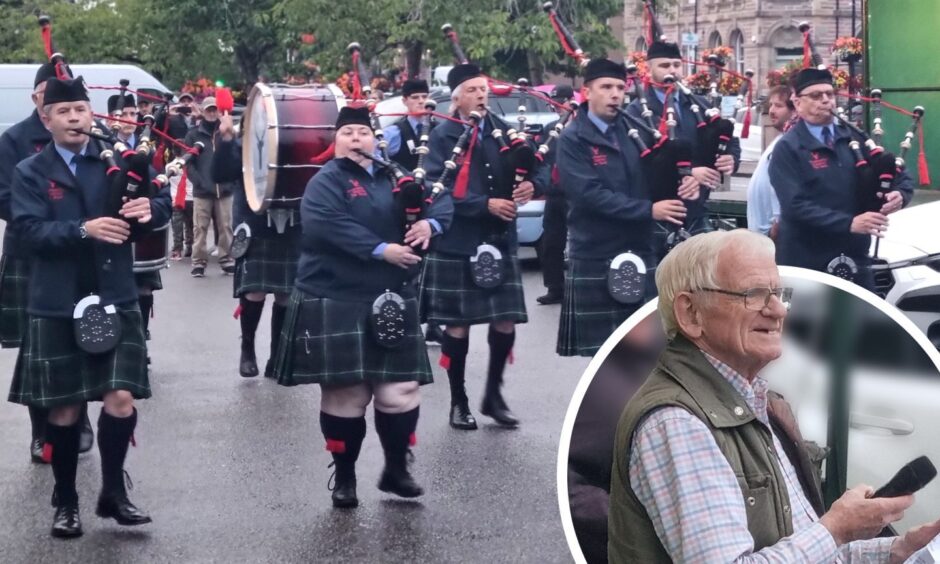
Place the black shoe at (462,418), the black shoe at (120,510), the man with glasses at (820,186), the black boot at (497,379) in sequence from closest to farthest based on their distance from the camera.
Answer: the black shoe at (120,510)
the man with glasses at (820,186)
the black shoe at (462,418)
the black boot at (497,379)

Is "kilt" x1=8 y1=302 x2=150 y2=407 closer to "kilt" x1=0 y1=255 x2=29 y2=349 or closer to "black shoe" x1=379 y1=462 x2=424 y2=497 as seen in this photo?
"black shoe" x1=379 y1=462 x2=424 y2=497

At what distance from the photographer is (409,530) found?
227 inches

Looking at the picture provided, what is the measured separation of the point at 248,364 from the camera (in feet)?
29.7

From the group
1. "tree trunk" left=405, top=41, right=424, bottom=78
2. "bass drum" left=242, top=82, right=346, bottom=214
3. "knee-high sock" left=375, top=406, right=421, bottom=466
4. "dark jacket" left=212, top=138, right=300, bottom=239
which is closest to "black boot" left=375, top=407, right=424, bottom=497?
"knee-high sock" left=375, top=406, right=421, bottom=466

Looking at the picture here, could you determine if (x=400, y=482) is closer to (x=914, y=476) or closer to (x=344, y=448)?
(x=344, y=448)

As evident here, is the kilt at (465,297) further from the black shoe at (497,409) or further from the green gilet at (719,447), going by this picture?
the green gilet at (719,447)

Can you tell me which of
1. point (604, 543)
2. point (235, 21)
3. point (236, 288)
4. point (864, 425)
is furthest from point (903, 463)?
point (235, 21)

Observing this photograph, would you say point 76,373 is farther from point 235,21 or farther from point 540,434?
point 235,21

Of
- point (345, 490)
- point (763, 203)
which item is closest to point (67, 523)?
point (345, 490)

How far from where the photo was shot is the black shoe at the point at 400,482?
6.14m

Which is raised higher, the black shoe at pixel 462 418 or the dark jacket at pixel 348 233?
the dark jacket at pixel 348 233

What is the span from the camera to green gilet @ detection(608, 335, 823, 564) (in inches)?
99.9

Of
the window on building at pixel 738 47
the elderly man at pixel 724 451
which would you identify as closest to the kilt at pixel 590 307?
the elderly man at pixel 724 451

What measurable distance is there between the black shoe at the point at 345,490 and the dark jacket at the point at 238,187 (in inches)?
116
